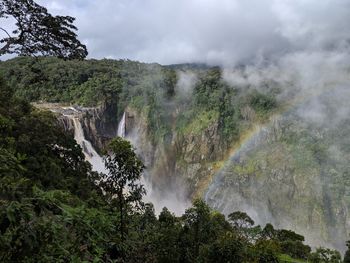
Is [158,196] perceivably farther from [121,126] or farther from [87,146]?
[87,146]

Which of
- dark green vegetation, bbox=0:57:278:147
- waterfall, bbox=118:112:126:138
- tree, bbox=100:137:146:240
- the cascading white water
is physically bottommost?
tree, bbox=100:137:146:240

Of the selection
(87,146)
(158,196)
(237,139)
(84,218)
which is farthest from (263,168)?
(84,218)

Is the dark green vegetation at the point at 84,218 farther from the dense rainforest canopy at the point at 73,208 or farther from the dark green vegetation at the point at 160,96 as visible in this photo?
the dark green vegetation at the point at 160,96

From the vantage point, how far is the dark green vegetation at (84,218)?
3562 mm

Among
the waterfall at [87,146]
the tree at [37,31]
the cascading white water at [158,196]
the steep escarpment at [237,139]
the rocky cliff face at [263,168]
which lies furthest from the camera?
the cascading white water at [158,196]

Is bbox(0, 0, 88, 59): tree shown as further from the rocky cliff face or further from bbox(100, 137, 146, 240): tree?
the rocky cliff face

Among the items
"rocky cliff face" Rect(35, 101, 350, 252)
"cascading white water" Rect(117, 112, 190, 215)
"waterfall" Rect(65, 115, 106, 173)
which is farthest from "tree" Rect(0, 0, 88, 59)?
"cascading white water" Rect(117, 112, 190, 215)

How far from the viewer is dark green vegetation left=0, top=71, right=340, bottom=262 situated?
140 inches

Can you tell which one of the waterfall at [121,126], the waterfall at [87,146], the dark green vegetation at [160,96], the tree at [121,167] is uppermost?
the dark green vegetation at [160,96]

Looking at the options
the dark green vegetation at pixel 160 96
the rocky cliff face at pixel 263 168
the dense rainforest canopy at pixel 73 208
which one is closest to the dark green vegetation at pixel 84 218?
the dense rainforest canopy at pixel 73 208

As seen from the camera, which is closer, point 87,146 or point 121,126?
point 87,146

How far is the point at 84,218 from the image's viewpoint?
14.1ft

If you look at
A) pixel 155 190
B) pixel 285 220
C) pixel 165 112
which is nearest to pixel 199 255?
pixel 285 220

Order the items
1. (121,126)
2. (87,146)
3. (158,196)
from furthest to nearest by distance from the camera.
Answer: (121,126), (158,196), (87,146)
